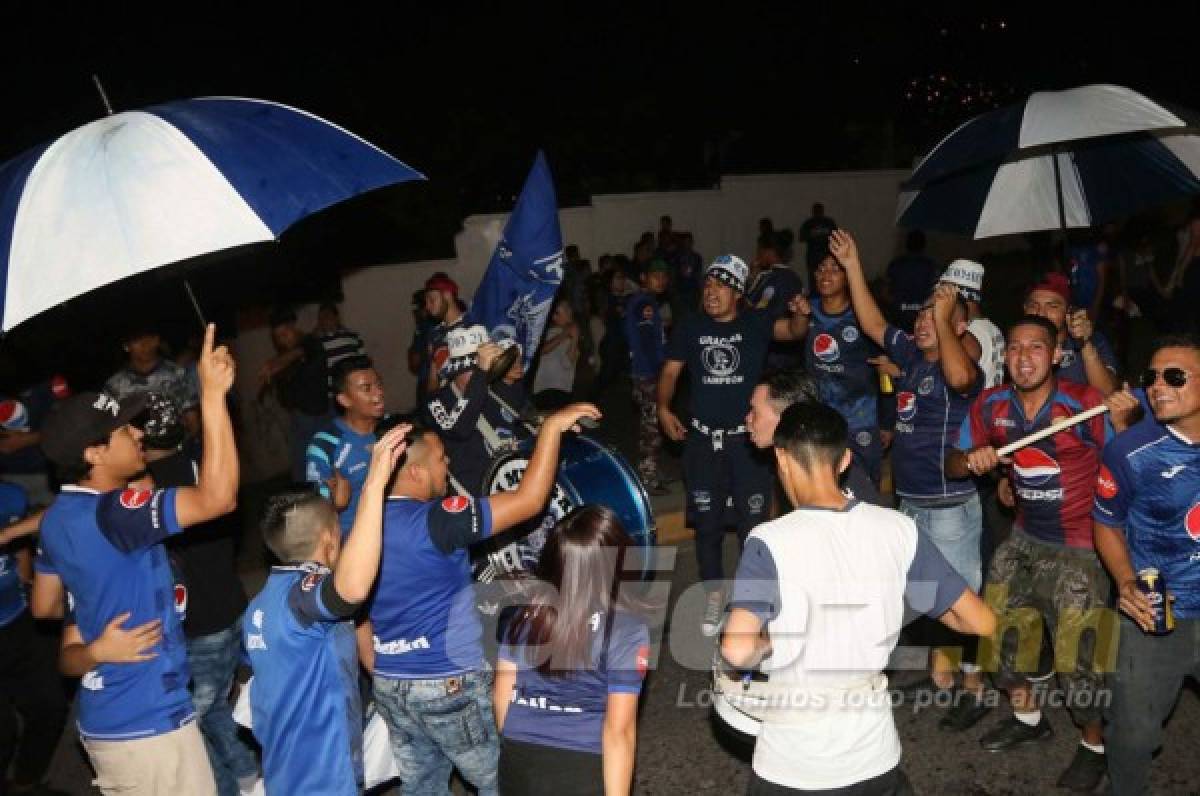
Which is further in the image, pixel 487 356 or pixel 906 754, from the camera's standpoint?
pixel 487 356

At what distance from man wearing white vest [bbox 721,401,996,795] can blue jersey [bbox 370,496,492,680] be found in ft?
3.70

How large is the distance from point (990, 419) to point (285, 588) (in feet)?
11.1

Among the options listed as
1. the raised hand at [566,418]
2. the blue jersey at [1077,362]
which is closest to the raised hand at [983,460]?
the blue jersey at [1077,362]

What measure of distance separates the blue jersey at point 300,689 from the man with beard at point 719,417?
3.18 metres

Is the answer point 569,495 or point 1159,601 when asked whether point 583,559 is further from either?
point 1159,601

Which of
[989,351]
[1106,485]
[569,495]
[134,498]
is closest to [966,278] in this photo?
[989,351]

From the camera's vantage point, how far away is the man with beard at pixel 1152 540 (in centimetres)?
384

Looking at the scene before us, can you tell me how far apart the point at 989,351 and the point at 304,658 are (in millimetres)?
4129

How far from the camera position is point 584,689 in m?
3.02

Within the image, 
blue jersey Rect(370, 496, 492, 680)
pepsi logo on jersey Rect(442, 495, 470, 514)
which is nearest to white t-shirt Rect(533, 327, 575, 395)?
blue jersey Rect(370, 496, 492, 680)

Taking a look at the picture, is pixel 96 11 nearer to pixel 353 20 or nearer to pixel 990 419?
pixel 353 20

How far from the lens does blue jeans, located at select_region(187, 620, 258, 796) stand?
15.1 ft

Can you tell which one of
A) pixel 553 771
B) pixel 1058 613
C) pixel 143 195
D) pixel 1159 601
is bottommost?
pixel 1058 613

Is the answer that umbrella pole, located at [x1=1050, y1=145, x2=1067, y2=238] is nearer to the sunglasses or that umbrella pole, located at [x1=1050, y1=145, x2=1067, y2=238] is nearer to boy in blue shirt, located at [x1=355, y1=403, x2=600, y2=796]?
the sunglasses
